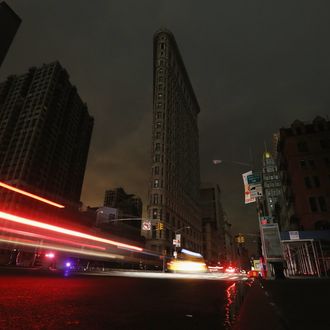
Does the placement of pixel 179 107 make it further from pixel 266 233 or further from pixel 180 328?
pixel 180 328

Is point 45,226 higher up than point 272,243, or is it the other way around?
point 45,226

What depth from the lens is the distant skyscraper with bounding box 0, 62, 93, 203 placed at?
10300cm

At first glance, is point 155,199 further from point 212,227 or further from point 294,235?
point 212,227

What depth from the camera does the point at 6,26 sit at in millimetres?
9781

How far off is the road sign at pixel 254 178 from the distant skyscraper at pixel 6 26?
18.9 metres

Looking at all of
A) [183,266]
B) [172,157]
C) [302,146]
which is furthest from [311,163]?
[172,157]

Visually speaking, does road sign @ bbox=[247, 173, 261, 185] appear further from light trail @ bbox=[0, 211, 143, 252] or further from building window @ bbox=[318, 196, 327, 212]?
building window @ bbox=[318, 196, 327, 212]

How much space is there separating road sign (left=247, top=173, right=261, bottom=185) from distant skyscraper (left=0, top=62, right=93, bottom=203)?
313 feet

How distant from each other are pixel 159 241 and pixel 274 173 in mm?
67037

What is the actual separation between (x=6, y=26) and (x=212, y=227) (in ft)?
480

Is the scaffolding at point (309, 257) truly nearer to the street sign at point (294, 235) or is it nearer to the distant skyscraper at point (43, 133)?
the street sign at point (294, 235)

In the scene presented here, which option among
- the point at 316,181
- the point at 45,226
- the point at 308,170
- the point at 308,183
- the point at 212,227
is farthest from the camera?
the point at 212,227

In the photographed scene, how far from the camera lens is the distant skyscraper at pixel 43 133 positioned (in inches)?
Result: 4055

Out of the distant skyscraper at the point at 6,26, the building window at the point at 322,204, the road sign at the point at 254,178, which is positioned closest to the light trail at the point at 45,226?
the distant skyscraper at the point at 6,26
